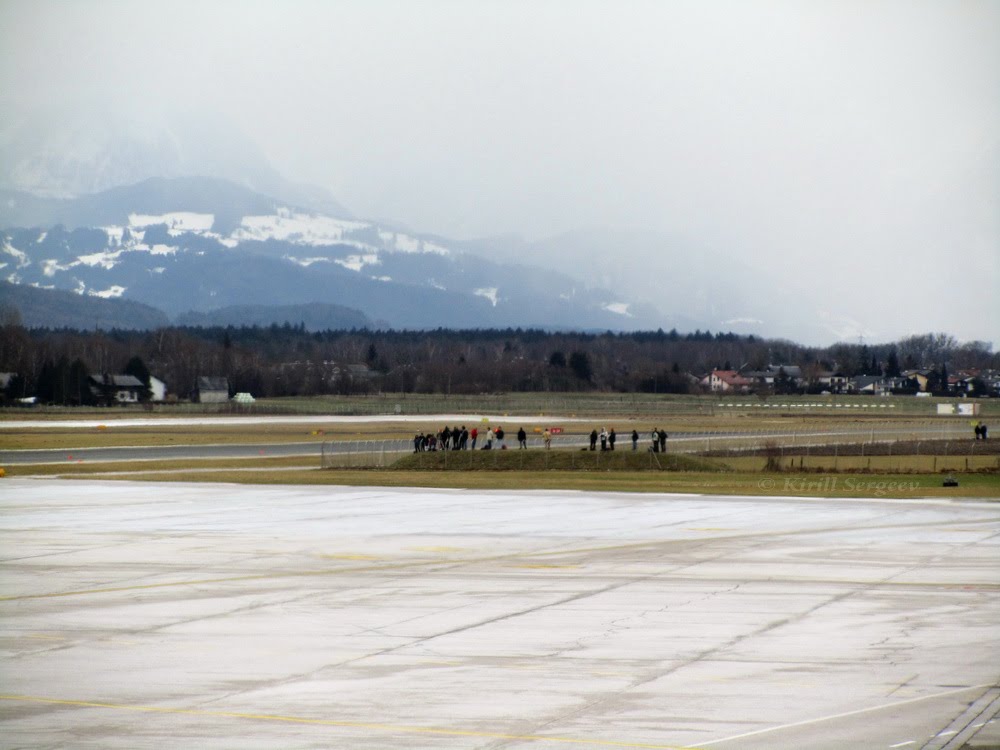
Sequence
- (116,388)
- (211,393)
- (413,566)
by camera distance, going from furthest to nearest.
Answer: (211,393)
(116,388)
(413,566)

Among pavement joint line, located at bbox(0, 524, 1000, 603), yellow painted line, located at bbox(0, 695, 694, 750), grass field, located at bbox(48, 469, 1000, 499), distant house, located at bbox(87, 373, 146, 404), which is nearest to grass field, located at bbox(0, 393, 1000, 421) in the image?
distant house, located at bbox(87, 373, 146, 404)

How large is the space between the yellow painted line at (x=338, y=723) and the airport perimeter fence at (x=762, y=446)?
46.4m

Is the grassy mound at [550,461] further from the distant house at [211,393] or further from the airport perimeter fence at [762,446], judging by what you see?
the distant house at [211,393]

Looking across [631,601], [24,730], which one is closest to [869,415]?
[631,601]

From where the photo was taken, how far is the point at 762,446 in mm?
77812

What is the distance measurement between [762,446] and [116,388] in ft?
399

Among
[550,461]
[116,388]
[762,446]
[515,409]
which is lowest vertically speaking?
[550,461]

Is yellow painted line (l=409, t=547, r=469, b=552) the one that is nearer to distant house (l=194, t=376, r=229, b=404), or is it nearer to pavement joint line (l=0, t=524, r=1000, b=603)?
pavement joint line (l=0, t=524, r=1000, b=603)

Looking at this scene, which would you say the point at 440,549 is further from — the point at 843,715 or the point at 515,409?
the point at 515,409

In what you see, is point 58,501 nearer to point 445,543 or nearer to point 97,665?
point 445,543

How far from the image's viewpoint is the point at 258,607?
20609 millimetres

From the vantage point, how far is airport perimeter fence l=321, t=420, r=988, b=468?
210 feet

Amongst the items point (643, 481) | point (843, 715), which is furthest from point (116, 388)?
point (843, 715)

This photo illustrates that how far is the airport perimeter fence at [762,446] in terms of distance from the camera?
2518 inches
